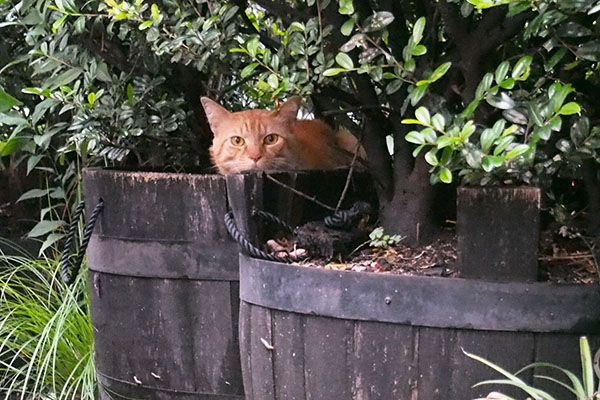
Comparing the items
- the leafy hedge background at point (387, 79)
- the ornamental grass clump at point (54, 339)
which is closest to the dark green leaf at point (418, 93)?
the leafy hedge background at point (387, 79)

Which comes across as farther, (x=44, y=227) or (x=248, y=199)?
(x=44, y=227)

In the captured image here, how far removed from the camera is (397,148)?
169cm

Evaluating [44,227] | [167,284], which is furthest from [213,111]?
[44,227]

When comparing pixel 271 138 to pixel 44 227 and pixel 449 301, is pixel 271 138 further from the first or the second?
pixel 449 301

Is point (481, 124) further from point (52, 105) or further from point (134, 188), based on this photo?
point (52, 105)

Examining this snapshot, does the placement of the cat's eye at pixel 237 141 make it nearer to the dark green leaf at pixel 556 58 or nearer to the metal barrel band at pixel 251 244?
the metal barrel band at pixel 251 244

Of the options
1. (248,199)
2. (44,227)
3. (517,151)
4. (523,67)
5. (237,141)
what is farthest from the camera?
(44,227)

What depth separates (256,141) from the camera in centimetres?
263

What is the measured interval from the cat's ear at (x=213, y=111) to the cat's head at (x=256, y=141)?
0.04 m

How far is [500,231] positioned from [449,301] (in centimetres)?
15

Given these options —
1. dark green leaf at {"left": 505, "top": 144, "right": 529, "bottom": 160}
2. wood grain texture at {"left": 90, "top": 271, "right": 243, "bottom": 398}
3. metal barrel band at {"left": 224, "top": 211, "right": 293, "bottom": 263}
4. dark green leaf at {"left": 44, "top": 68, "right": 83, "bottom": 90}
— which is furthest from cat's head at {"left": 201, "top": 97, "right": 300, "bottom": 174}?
dark green leaf at {"left": 505, "top": 144, "right": 529, "bottom": 160}

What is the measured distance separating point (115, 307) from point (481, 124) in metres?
1.07

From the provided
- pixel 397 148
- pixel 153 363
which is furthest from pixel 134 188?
pixel 397 148

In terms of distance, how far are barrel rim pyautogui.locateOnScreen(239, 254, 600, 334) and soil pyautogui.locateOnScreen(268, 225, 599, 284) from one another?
2.3 inches
